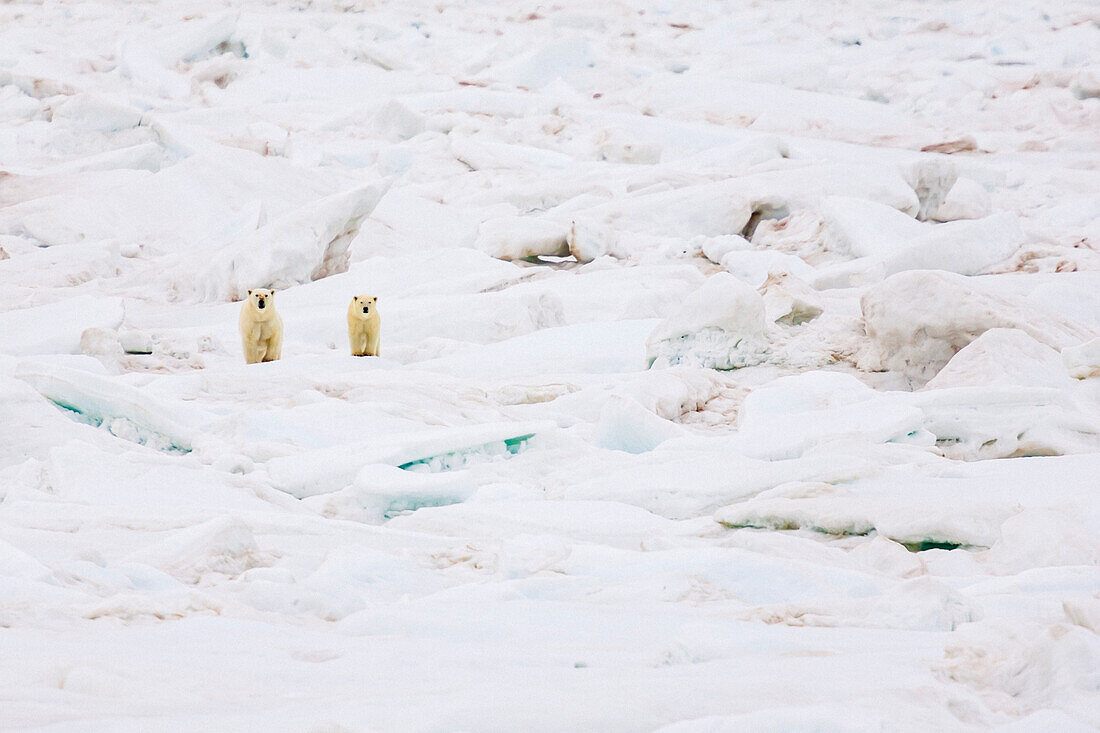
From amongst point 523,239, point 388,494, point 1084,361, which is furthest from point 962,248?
point 388,494

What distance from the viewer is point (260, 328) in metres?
5.06

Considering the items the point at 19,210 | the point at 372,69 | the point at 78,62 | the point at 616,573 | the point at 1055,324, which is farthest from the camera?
the point at 372,69

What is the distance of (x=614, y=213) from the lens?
28.3 feet

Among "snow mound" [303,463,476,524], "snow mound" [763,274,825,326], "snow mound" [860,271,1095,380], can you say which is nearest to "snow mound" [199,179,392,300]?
"snow mound" [763,274,825,326]

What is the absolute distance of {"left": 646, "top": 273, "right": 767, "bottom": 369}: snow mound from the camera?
4695 millimetres

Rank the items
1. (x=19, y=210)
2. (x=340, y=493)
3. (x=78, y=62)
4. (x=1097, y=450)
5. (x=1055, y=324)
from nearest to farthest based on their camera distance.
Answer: (x=340, y=493), (x=1097, y=450), (x=1055, y=324), (x=19, y=210), (x=78, y=62)

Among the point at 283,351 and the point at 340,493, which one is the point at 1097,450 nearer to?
the point at 340,493

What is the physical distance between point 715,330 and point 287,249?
11.2ft

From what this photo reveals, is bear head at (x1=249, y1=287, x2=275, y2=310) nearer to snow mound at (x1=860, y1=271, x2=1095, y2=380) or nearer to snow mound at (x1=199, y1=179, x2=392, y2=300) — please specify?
snow mound at (x1=199, y1=179, x2=392, y2=300)

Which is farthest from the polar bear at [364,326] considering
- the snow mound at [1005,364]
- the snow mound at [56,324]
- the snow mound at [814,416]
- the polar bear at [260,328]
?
the snow mound at [1005,364]

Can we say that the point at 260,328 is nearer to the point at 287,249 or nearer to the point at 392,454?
the point at 287,249

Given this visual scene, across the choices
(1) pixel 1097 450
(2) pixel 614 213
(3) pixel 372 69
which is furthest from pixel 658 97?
(1) pixel 1097 450

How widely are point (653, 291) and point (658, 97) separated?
7.86 m

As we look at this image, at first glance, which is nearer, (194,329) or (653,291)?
(194,329)
